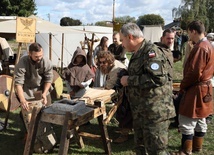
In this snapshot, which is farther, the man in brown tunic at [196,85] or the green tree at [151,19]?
the green tree at [151,19]

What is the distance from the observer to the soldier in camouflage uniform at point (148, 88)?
2.55 metres

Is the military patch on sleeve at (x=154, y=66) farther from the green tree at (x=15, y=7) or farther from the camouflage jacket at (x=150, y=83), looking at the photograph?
the green tree at (x=15, y=7)

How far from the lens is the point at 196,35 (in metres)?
3.53

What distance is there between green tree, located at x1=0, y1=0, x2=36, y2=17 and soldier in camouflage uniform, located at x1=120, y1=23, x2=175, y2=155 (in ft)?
94.6

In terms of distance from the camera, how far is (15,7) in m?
29.2

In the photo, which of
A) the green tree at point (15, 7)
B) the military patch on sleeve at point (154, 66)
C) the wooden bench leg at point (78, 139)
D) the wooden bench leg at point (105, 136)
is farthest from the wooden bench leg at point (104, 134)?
the green tree at point (15, 7)

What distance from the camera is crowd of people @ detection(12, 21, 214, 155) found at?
103 inches

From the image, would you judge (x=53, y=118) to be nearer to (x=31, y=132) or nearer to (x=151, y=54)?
(x=31, y=132)

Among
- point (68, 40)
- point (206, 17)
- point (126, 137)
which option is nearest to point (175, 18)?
point (206, 17)

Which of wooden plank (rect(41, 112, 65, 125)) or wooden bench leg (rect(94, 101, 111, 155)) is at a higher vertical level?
wooden plank (rect(41, 112, 65, 125))

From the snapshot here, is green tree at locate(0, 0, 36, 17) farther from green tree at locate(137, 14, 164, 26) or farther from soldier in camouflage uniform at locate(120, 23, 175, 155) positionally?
green tree at locate(137, 14, 164, 26)

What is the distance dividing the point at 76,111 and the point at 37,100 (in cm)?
119

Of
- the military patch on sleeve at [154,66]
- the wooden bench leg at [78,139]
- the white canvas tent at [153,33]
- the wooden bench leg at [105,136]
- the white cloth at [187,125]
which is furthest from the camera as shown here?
the white canvas tent at [153,33]

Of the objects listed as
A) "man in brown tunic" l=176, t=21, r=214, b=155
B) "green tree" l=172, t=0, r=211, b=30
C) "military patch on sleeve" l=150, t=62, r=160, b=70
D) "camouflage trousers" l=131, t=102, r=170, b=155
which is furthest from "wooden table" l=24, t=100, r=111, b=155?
"green tree" l=172, t=0, r=211, b=30
